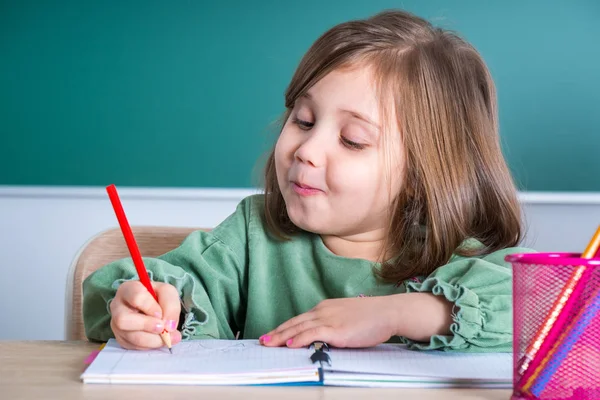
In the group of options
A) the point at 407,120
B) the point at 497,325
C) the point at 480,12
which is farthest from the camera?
the point at 480,12

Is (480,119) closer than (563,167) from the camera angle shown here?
Yes

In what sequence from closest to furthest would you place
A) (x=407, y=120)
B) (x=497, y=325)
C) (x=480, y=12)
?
(x=497, y=325)
(x=407, y=120)
(x=480, y=12)

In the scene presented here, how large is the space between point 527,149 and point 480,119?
1.54m

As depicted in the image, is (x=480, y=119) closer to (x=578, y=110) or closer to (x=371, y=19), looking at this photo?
(x=371, y=19)

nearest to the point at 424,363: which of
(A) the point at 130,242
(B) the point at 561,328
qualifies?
(B) the point at 561,328

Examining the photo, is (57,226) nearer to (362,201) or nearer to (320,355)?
(362,201)

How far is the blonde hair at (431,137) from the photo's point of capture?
1.08 metres

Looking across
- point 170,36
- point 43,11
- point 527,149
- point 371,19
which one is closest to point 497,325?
point 371,19

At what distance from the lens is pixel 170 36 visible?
2.65m

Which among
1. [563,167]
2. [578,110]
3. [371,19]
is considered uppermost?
[371,19]

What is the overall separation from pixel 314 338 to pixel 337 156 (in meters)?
0.30

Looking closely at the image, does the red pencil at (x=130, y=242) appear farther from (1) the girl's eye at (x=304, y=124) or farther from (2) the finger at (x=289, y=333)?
(1) the girl's eye at (x=304, y=124)

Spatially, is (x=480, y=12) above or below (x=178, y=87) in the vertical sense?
above

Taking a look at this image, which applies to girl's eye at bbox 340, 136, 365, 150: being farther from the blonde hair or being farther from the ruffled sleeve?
the ruffled sleeve
